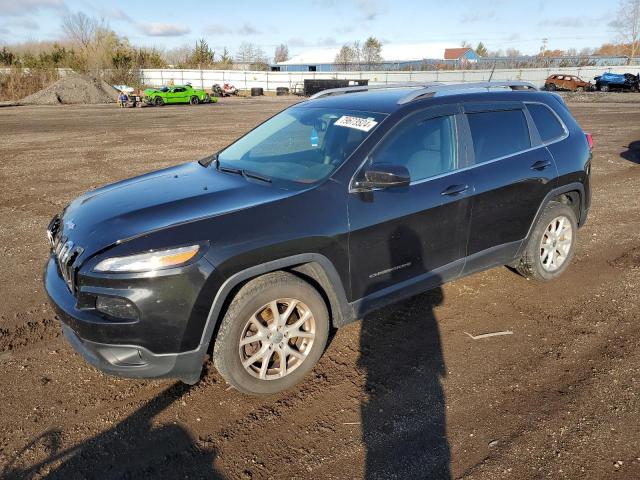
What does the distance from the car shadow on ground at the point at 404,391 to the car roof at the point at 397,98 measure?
1005 mm

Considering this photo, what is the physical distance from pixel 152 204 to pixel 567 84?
49.0 m

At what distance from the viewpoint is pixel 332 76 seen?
61250mm

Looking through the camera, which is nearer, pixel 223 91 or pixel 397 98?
pixel 397 98

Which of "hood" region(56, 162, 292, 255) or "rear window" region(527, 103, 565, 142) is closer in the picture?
"hood" region(56, 162, 292, 255)

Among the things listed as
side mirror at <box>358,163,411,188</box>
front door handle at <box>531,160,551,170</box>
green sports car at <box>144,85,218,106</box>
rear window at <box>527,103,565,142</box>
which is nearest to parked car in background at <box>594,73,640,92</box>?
green sports car at <box>144,85,218,106</box>

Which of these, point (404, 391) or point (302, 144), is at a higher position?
point (302, 144)

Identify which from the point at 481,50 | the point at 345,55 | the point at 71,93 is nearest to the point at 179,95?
the point at 71,93

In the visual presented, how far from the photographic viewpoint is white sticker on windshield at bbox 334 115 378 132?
11.5 ft

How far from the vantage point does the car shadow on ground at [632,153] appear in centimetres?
1180

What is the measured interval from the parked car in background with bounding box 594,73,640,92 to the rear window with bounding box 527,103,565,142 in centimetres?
4691

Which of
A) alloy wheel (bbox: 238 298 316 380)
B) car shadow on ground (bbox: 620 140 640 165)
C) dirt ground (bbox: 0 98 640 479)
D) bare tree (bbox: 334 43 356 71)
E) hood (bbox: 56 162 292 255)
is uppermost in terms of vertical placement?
bare tree (bbox: 334 43 356 71)

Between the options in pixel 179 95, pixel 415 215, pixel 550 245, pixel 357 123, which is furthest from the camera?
pixel 179 95

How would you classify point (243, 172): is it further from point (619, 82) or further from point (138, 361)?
point (619, 82)

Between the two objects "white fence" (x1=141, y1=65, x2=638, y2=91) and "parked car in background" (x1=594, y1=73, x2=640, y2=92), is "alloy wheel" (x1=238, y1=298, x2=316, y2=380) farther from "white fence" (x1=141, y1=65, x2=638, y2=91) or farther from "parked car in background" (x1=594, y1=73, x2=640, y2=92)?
"white fence" (x1=141, y1=65, x2=638, y2=91)
